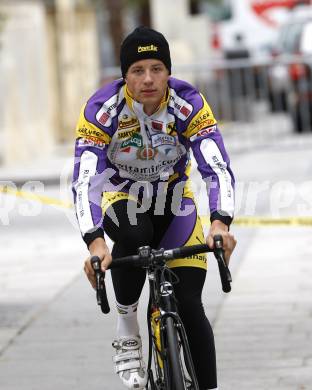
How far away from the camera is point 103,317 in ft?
30.5

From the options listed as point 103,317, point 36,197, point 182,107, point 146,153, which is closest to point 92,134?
point 146,153

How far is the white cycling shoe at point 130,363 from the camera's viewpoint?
20.4 feet

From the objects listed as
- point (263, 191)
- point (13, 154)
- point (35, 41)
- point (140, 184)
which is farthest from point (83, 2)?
point (140, 184)

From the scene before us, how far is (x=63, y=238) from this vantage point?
13430 millimetres

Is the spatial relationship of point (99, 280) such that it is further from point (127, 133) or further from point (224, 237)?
point (127, 133)

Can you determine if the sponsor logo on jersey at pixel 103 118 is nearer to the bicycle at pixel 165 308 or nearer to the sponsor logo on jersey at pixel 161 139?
the sponsor logo on jersey at pixel 161 139

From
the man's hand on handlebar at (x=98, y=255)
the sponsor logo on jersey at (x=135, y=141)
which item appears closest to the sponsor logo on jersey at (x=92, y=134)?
the sponsor logo on jersey at (x=135, y=141)

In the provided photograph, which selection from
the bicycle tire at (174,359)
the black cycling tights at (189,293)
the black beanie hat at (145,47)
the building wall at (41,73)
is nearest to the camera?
the bicycle tire at (174,359)

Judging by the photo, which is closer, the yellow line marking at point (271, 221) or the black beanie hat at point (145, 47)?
the black beanie hat at point (145, 47)

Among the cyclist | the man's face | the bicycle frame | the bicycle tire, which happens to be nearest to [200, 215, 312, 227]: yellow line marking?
the cyclist

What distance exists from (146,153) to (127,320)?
801 millimetres

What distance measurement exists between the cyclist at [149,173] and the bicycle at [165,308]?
0.19m

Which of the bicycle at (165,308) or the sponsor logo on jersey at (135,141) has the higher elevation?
the sponsor logo on jersey at (135,141)

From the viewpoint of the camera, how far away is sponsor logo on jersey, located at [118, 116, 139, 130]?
19.9 feet
